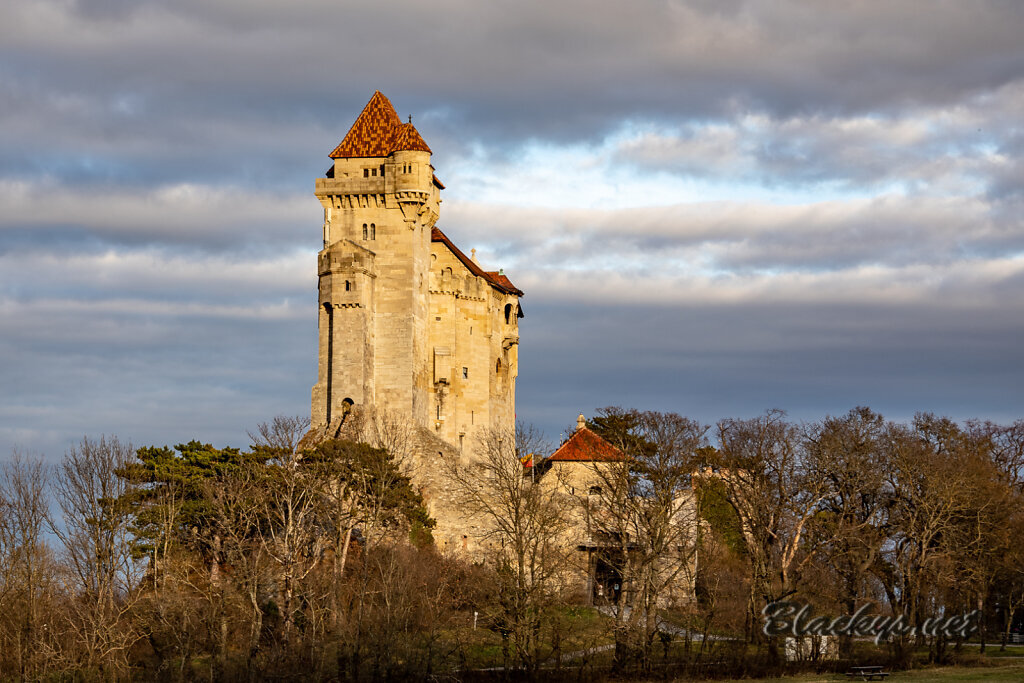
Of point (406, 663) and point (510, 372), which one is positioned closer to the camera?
point (406, 663)

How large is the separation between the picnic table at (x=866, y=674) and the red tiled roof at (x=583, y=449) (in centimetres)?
1725

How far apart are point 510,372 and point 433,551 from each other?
1133 inches

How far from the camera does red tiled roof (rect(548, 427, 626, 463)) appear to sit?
215 feet

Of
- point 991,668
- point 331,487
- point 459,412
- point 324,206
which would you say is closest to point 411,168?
point 324,206

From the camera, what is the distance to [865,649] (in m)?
56.7

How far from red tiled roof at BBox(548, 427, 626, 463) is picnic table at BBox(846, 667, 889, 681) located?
17.3 m

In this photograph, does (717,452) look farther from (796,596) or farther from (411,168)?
(411,168)

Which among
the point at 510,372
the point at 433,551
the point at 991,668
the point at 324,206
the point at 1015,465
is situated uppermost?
the point at 324,206

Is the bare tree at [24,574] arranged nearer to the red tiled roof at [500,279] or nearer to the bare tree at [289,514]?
the bare tree at [289,514]

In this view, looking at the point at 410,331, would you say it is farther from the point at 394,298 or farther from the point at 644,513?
the point at 644,513

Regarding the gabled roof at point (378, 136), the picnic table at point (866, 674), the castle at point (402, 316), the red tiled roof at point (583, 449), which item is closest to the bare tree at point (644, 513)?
the red tiled roof at point (583, 449)

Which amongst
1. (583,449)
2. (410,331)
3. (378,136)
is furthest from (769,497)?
(378,136)

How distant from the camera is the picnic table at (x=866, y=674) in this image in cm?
4697

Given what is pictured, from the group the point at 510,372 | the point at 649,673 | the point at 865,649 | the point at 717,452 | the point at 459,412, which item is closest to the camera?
the point at 649,673
